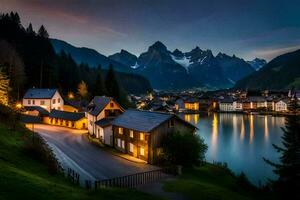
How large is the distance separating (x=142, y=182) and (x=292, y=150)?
1430cm

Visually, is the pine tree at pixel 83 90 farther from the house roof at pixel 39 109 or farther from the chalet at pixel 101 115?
the chalet at pixel 101 115

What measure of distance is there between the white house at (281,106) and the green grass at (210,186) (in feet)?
464

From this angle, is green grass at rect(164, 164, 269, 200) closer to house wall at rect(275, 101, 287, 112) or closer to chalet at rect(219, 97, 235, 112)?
house wall at rect(275, 101, 287, 112)

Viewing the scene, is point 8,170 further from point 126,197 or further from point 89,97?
point 89,97

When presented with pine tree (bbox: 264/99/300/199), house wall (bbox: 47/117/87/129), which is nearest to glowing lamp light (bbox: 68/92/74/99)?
house wall (bbox: 47/117/87/129)

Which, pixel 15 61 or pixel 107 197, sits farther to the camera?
pixel 15 61

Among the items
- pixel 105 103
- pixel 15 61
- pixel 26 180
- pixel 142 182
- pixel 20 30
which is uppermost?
pixel 20 30

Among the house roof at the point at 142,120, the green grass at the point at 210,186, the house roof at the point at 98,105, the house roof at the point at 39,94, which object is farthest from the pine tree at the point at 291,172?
the house roof at the point at 39,94

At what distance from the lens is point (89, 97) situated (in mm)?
104625

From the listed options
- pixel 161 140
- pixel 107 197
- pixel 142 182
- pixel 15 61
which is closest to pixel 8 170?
pixel 107 197

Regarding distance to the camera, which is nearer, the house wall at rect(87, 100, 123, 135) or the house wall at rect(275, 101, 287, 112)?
the house wall at rect(87, 100, 123, 135)

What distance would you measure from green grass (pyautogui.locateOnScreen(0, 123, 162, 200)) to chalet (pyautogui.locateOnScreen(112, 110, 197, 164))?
55.2ft

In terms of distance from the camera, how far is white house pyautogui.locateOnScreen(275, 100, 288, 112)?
16316cm

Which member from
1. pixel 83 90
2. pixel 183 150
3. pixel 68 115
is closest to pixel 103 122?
pixel 68 115
